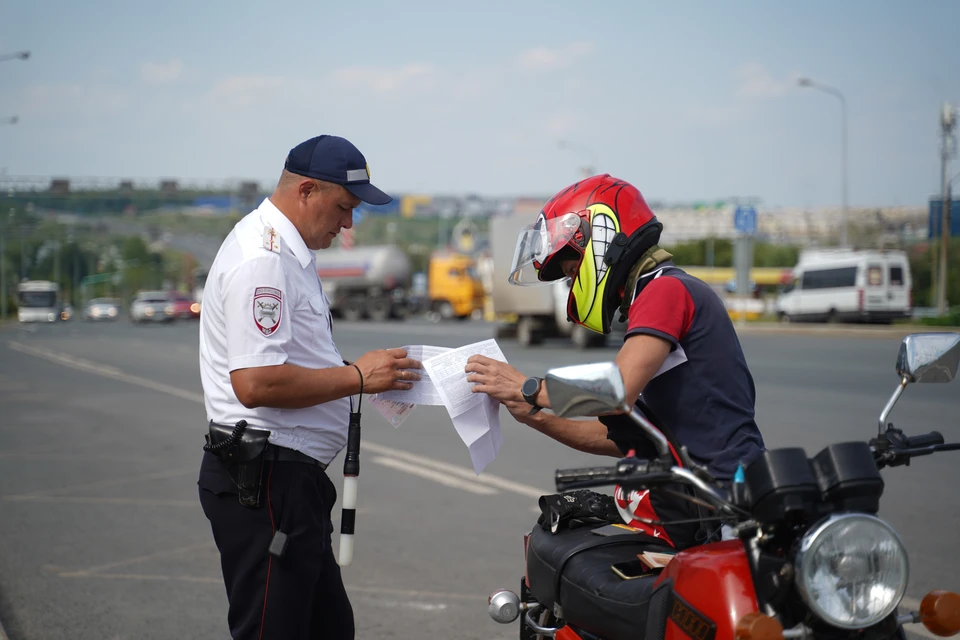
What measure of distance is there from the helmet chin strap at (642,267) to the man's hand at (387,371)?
27.9 inches

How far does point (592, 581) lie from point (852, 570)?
2.45 feet

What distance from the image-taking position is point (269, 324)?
2830 millimetres

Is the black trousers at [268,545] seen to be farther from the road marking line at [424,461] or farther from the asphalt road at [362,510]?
the road marking line at [424,461]

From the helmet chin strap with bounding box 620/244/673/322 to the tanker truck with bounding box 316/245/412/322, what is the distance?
50.6 metres

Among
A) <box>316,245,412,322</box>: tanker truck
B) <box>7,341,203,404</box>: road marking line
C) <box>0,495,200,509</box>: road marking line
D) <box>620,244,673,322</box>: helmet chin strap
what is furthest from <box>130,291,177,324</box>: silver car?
<box>620,244,673,322</box>: helmet chin strap

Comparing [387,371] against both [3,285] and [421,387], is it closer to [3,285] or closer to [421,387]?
[421,387]

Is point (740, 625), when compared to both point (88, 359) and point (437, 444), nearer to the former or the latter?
point (437, 444)

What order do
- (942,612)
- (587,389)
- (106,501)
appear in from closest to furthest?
(587,389), (942,612), (106,501)

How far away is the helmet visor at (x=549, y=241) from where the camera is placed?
9.13ft

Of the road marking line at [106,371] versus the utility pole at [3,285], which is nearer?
the road marking line at [106,371]

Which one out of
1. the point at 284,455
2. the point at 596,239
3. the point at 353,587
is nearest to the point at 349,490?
the point at 284,455

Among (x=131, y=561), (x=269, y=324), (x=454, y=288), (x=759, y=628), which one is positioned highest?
(x=269, y=324)

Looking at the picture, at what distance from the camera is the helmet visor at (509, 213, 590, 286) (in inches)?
110

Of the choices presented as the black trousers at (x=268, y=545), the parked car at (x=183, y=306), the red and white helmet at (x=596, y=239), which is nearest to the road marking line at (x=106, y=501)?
the black trousers at (x=268, y=545)
